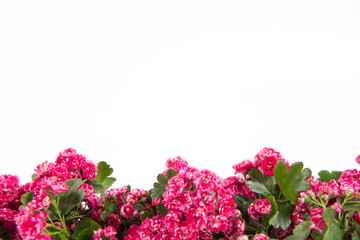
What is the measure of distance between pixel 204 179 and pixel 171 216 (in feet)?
0.25

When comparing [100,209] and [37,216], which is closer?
[37,216]

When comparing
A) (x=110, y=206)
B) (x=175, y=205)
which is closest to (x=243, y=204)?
(x=175, y=205)

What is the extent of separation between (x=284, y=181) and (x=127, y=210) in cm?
29

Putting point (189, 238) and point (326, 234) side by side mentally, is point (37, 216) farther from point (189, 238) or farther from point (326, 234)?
point (326, 234)

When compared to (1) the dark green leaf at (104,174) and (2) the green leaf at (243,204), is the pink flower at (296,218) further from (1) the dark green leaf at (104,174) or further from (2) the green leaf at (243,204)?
(1) the dark green leaf at (104,174)

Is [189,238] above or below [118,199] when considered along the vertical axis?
below

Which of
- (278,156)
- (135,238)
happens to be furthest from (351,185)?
(135,238)

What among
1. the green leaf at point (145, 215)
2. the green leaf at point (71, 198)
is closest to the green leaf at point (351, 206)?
the green leaf at point (145, 215)

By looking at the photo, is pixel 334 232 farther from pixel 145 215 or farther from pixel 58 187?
pixel 58 187

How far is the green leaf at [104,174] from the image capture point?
83 centimetres

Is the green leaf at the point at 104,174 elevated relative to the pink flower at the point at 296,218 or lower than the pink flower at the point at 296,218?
elevated

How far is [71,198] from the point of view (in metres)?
0.64

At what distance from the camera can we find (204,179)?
57cm

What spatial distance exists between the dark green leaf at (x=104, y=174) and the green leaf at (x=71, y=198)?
0.58ft
